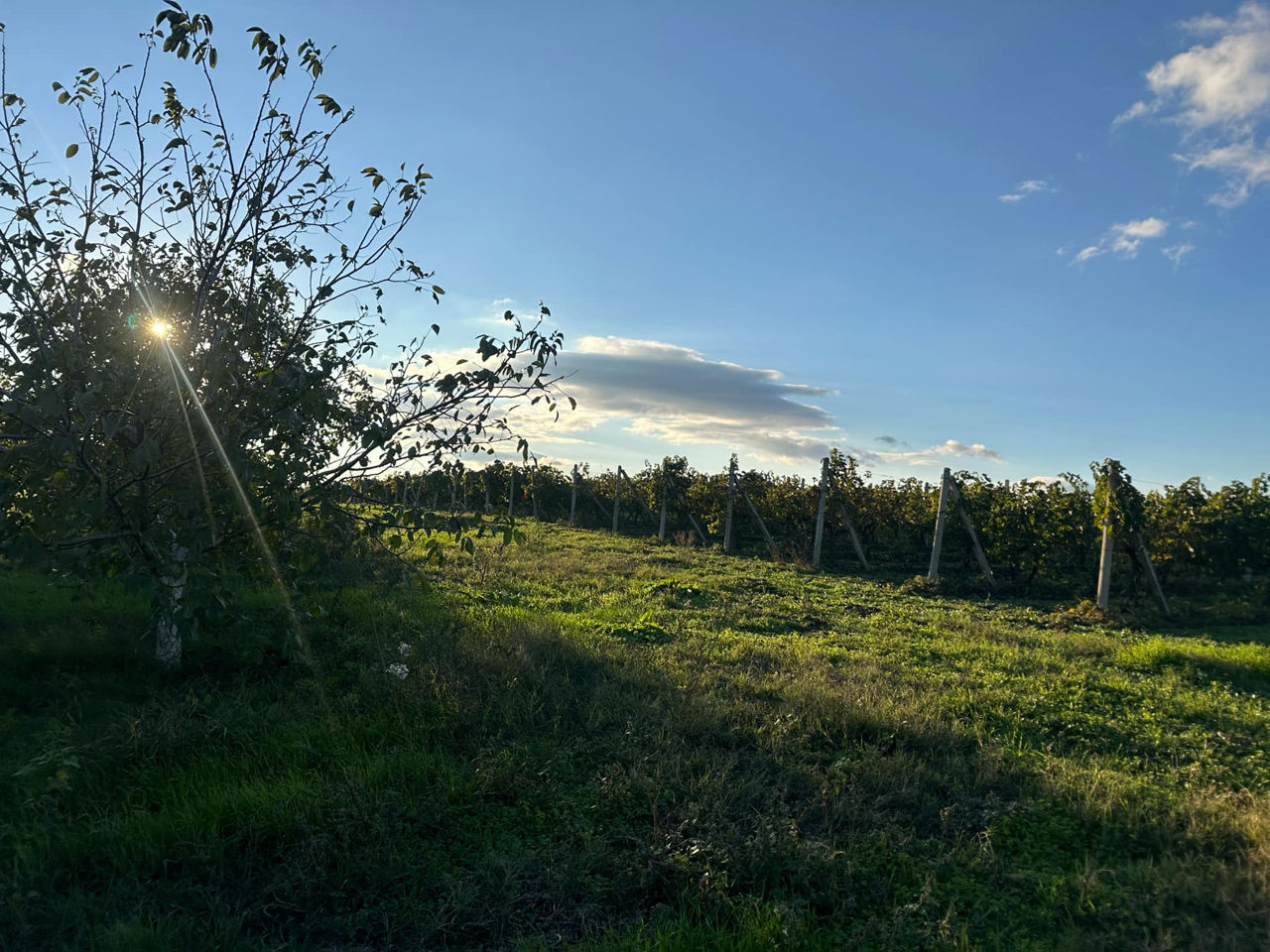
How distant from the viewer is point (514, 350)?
3832 mm

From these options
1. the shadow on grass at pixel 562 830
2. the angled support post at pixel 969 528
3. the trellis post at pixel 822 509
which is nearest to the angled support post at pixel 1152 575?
the angled support post at pixel 969 528

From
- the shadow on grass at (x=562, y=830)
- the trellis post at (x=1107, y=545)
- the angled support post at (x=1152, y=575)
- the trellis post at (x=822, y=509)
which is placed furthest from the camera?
the trellis post at (x=822, y=509)

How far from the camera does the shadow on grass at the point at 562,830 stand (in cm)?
311

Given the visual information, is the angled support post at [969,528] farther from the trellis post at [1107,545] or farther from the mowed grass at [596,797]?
the mowed grass at [596,797]

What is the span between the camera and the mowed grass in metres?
3.14

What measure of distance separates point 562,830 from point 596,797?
0.37 m

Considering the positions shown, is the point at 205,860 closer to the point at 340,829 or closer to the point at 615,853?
the point at 340,829

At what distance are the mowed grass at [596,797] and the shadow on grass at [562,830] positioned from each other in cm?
2

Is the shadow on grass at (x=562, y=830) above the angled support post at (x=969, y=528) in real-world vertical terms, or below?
below

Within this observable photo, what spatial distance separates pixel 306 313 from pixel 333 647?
12.5 feet

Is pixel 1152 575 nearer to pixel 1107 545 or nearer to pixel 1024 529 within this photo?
pixel 1107 545

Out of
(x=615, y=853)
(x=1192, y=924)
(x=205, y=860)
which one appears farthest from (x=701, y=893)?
(x=205, y=860)

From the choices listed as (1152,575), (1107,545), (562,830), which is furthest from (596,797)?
(1152,575)

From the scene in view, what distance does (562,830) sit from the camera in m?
3.83
